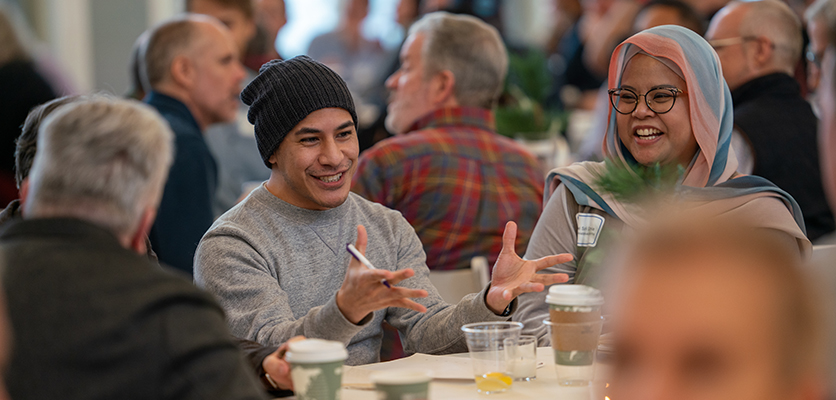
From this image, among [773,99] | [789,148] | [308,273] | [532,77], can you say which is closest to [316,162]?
[308,273]

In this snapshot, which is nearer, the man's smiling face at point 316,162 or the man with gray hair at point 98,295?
the man with gray hair at point 98,295

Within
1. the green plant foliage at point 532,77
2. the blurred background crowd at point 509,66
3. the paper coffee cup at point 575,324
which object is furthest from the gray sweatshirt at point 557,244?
the green plant foliage at point 532,77

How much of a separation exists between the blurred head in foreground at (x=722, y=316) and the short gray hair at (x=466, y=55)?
268 centimetres

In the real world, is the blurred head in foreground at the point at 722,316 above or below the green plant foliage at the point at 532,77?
above

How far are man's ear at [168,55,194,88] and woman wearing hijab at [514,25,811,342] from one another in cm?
202

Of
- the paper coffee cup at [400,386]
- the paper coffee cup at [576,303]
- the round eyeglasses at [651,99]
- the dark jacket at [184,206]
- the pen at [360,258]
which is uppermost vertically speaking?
the round eyeglasses at [651,99]

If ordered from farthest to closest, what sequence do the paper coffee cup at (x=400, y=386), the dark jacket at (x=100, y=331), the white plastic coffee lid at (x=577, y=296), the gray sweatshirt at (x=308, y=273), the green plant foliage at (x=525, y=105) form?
the green plant foliage at (x=525, y=105), the gray sweatshirt at (x=308, y=273), the white plastic coffee lid at (x=577, y=296), the paper coffee cup at (x=400, y=386), the dark jacket at (x=100, y=331)

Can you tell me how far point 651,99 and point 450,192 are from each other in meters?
0.92

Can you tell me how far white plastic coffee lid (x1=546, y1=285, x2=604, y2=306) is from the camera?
144 cm

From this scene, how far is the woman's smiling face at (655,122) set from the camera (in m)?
2.25

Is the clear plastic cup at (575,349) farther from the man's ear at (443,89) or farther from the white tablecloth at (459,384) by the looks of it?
the man's ear at (443,89)

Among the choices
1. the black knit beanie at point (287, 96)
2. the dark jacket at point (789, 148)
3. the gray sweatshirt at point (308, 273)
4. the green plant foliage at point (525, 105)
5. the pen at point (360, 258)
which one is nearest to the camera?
the pen at point (360, 258)

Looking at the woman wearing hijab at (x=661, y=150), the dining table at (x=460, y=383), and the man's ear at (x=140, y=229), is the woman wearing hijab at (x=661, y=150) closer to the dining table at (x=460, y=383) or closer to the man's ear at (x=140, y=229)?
the dining table at (x=460, y=383)

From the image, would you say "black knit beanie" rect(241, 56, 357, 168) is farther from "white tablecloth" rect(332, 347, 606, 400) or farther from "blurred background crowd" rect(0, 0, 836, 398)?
"white tablecloth" rect(332, 347, 606, 400)
